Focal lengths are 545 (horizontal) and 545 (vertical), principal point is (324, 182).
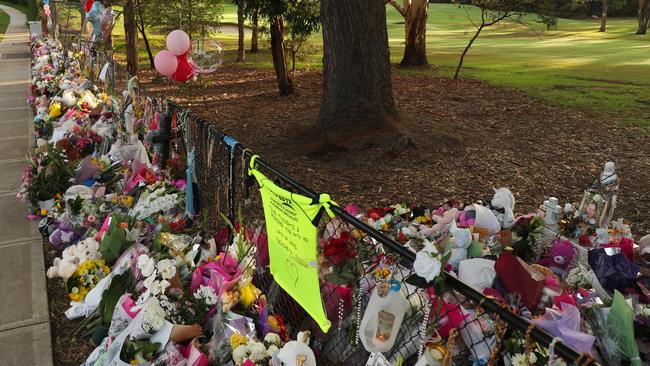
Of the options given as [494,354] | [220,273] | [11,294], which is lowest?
[11,294]

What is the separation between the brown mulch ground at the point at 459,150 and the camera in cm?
684

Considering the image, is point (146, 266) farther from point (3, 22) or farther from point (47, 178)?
point (3, 22)

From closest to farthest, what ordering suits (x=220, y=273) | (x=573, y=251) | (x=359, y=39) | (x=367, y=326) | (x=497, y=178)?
(x=367, y=326)
(x=220, y=273)
(x=573, y=251)
(x=497, y=178)
(x=359, y=39)

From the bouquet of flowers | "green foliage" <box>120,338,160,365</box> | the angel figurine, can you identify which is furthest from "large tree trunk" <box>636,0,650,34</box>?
"green foliage" <box>120,338,160,365</box>

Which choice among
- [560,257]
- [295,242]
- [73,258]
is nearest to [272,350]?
[295,242]

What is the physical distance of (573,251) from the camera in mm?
3725

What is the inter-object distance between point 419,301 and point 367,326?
12.3 inches

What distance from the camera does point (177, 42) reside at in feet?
23.0

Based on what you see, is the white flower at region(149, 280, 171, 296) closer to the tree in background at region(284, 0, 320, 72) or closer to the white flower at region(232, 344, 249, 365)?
the white flower at region(232, 344, 249, 365)

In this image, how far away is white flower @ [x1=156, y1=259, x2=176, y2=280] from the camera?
11.3 ft

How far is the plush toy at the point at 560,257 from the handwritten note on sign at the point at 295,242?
1.88 m

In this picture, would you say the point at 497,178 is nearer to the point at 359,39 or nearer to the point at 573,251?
the point at 359,39

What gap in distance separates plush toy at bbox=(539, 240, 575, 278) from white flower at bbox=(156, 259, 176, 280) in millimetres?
2529

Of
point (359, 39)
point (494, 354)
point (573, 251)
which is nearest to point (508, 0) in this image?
point (359, 39)
